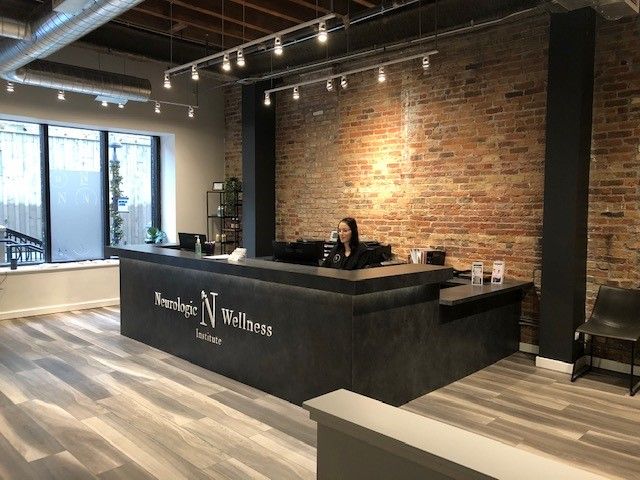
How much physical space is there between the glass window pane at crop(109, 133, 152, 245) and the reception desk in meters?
3.37

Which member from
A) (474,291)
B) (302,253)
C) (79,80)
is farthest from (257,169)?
(474,291)

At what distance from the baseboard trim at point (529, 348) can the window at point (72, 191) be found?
19.9 ft

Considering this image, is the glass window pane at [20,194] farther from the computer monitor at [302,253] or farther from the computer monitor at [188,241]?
the computer monitor at [302,253]

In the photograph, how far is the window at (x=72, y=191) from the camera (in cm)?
734

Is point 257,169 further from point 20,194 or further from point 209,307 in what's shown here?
point 209,307

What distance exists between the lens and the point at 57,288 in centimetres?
726

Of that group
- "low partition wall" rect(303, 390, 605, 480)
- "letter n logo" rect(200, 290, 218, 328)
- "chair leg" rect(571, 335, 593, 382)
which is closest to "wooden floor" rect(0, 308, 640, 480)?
"chair leg" rect(571, 335, 593, 382)

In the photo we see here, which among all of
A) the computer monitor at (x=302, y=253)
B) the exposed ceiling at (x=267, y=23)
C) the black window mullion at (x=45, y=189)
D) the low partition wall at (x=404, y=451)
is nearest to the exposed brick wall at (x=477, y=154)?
the exposed ceiling at (x=267, y=23)

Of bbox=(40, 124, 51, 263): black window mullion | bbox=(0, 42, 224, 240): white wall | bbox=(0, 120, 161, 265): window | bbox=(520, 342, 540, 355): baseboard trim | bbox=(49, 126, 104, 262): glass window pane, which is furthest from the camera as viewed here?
bbox=(49, 126, 104, 262): glass window pane

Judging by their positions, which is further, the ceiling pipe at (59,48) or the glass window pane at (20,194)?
the glass window pane at (20,194)

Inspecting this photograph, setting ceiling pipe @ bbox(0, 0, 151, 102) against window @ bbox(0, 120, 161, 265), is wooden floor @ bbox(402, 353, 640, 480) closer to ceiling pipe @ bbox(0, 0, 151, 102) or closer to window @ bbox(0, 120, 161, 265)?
ceiling pipe @ bbox(0, 0, 151, 102)

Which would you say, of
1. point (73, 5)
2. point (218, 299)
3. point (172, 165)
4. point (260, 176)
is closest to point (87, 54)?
Result: point (172, 165)

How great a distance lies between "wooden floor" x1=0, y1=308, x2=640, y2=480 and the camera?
3104mm

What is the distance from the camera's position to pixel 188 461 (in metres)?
3.13
